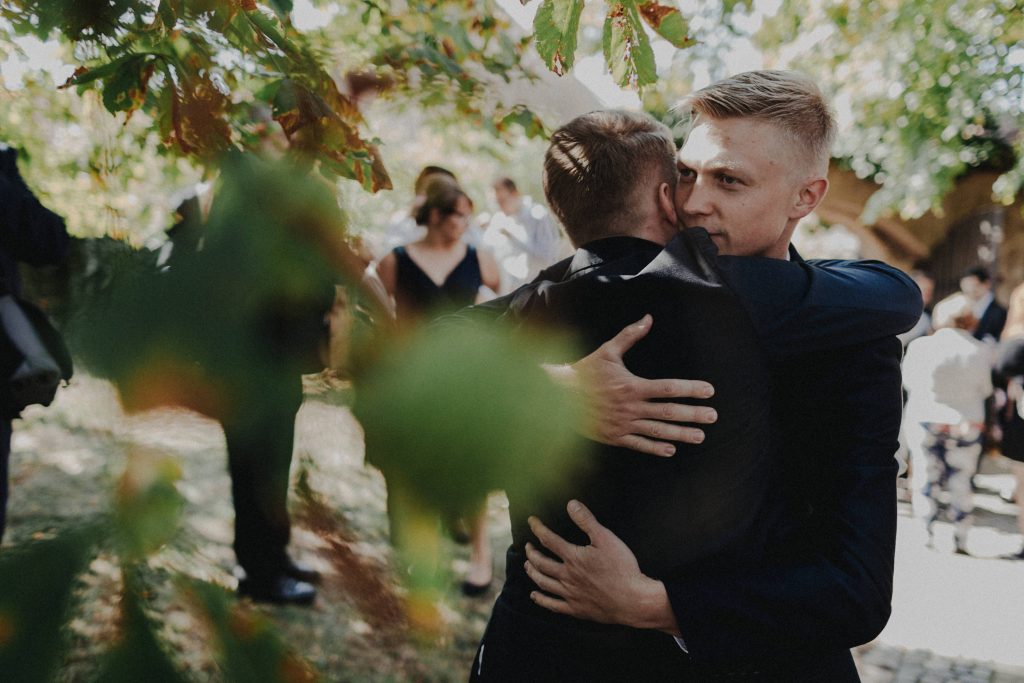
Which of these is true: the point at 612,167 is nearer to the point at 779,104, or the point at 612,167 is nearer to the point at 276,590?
the point at 779,104

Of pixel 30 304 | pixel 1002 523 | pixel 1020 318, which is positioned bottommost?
pixel 1002 523

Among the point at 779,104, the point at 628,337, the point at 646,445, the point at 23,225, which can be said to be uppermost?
the point at 779,104

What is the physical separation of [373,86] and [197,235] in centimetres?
52

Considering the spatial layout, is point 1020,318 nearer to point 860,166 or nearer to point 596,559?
point 596,559

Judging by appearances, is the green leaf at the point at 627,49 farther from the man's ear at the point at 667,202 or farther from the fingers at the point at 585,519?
the fingers at the point at 585,519

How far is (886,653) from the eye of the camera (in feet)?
14.0

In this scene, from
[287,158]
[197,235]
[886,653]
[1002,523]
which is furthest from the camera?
[1002,523]

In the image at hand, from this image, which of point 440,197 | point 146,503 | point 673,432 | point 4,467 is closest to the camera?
point 146,503

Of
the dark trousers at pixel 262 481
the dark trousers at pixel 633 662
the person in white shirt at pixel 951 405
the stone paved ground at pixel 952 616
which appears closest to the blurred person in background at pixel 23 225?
the dark trousers at pixel 262 481

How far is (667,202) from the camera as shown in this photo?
1280 millimetres

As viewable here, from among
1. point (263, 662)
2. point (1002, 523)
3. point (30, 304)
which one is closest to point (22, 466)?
point (30, 304)

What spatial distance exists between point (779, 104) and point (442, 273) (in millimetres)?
1623

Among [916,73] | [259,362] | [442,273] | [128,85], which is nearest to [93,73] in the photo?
[128,85]

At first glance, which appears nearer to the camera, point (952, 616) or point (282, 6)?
point (282, 6)
